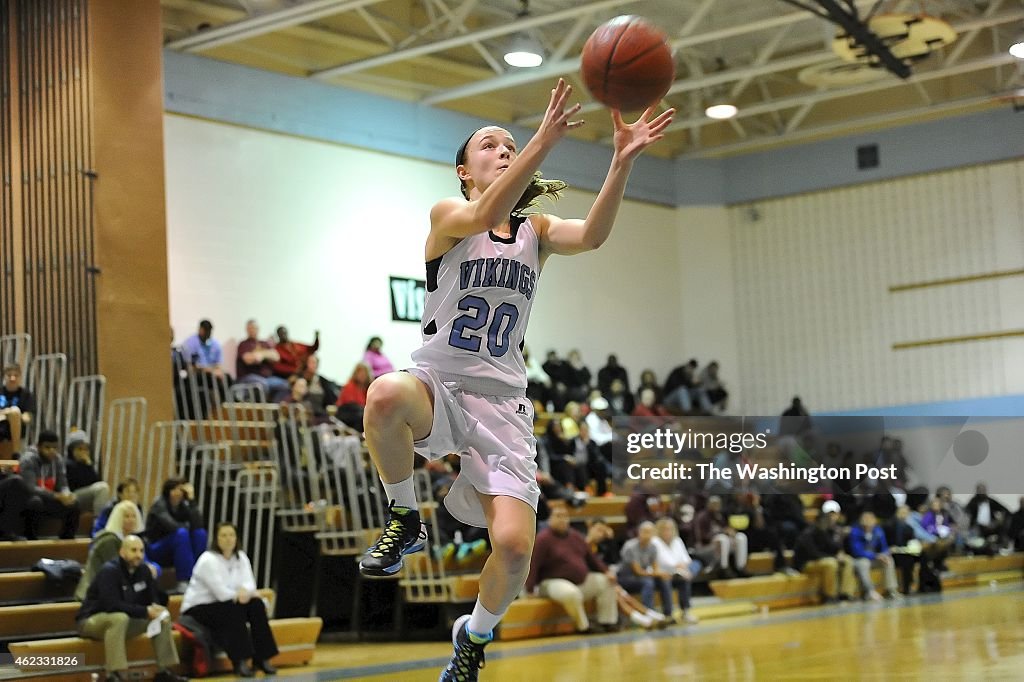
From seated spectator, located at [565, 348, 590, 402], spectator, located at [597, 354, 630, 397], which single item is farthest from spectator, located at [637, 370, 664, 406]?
seated spectator, located at [565, 348, 590, 402]

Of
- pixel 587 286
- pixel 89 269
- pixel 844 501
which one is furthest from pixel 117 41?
pixel 844 501

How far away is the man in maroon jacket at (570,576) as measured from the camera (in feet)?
43.0

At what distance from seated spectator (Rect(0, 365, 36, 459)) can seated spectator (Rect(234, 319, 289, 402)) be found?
3926 mm

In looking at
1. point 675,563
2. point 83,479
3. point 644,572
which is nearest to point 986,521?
point 675,563

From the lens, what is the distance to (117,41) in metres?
13.6

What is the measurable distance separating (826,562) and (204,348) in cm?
851

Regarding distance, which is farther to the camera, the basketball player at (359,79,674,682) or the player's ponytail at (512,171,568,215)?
the player's ponytail at (512,171,568,215)

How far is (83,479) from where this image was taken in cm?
1158

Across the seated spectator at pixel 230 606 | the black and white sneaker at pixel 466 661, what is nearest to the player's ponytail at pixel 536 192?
the black and white sneaker at pixel 466 661

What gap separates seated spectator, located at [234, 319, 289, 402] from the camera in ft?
52.6

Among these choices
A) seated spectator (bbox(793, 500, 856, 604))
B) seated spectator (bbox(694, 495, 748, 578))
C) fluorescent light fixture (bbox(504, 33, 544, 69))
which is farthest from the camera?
fluorescent light fixture (bbox(504, 33, 544, 69))

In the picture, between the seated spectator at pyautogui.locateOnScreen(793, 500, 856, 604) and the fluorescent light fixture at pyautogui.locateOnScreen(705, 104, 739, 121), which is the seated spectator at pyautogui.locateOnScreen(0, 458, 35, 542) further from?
the fluorescent light fixture at pyautogui.locateOnScreen(705, 104, 739, 121)

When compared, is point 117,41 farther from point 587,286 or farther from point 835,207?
point 835,207

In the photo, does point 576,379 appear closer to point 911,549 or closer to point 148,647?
point 911,549
